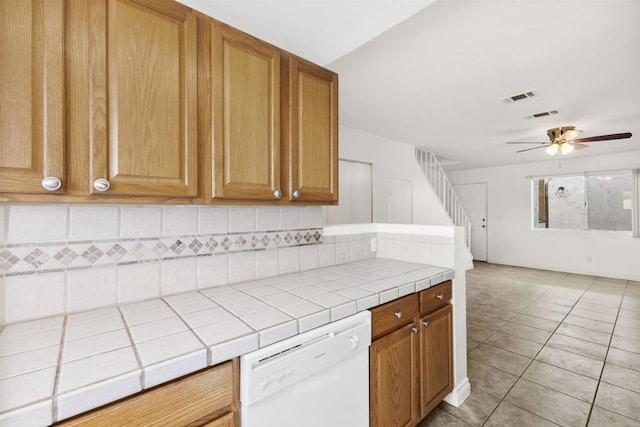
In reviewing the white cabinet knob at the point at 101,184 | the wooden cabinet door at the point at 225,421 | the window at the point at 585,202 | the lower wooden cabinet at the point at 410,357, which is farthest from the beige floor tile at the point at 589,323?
the white cabinet knob at the point at 101,184

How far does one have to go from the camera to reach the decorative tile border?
3.38ft

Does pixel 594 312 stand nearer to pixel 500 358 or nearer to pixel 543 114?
pixel 500 358

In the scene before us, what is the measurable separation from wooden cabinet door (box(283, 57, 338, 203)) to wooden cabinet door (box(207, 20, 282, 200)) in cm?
8

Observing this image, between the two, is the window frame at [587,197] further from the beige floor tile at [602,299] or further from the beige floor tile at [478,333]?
the beige floor tile at [478,333]

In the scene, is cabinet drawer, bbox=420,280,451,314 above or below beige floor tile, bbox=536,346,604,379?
above

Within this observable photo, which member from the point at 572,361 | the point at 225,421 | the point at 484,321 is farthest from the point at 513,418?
the point at 225,421

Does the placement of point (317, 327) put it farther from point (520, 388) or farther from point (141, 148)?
point (520, 388)

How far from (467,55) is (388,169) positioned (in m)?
2.76

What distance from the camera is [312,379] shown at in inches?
41.6

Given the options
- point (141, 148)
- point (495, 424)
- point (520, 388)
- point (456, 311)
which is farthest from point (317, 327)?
point (520, 388)

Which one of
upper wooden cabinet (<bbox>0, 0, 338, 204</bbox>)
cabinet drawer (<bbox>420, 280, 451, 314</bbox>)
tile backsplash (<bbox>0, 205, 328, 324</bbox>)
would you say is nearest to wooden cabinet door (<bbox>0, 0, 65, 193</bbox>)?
upper wooden cabinet (<bbox>0, 0, 338, 204</bbox>)

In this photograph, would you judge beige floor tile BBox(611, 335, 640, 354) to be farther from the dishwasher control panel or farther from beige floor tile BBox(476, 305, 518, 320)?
the dishwasher control panel

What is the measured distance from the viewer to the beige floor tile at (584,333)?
2.88 metres

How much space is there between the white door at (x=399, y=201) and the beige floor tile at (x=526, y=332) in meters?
2.32
